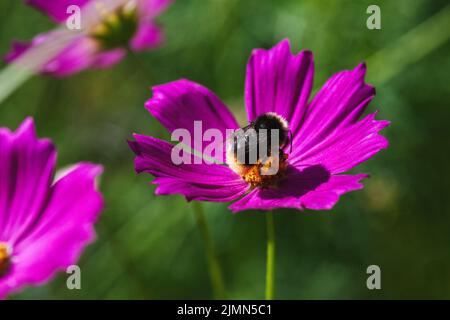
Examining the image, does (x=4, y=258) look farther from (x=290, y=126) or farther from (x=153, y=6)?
(x=153, y=6)

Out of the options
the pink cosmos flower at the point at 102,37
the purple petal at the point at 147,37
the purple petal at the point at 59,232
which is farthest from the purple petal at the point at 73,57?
the purple petal at the point at 59,232

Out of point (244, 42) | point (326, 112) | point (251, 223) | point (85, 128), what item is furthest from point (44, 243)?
point (85, 128)

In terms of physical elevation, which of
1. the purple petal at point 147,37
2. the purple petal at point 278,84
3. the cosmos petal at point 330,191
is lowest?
the cosmos petal at point 330,191

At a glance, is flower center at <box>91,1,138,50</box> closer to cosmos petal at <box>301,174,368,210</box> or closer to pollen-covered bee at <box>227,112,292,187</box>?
pollen-covered bee at <box>227,112,292,187</box>

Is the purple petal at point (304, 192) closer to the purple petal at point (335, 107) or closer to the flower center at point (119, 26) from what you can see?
the purple petal at point (335, 107)

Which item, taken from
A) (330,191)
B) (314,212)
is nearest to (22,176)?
(330,191)

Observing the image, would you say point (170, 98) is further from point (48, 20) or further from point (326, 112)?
point (48, 20)

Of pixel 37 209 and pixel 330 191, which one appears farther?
pixel 37 209
